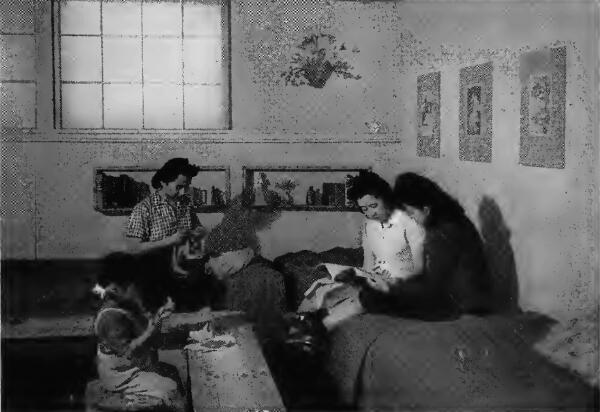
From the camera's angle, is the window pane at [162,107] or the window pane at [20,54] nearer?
the window pane at [20,54]

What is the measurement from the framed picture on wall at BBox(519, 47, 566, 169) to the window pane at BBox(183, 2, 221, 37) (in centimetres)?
272

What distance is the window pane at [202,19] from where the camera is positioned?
5.43 m

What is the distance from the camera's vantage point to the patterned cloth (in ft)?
14.7

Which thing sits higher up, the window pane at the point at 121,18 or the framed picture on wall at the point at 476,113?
the window pane at the point at 121,18

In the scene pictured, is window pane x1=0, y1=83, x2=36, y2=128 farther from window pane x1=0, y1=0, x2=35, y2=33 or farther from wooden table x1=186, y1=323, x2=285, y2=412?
wooden table x1=186, y1=323, x2=285, y2=412

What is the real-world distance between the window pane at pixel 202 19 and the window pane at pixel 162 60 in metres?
0.15

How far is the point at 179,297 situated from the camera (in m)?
4.59

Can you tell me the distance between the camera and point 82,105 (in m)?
5.35

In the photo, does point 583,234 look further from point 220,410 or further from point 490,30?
point 220,410

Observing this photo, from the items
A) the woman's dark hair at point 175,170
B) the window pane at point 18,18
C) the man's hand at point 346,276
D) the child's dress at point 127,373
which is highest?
the window pane at point 18,18

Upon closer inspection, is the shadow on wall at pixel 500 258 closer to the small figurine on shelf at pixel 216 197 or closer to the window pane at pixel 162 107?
the small figurine on shelf at pixel 216 197

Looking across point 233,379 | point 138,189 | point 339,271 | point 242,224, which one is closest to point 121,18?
point 138,189

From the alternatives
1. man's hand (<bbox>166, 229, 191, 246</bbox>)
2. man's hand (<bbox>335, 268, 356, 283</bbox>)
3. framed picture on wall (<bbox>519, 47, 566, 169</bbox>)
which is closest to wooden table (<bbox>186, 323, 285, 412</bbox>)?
man's hand (<bbox>335, 268, 356, 283</bbox>)

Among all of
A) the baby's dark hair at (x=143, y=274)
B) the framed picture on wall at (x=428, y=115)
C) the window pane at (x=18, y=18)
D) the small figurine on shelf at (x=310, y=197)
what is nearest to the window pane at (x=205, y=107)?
the small figurine on shelf at (x=310, y=197)
